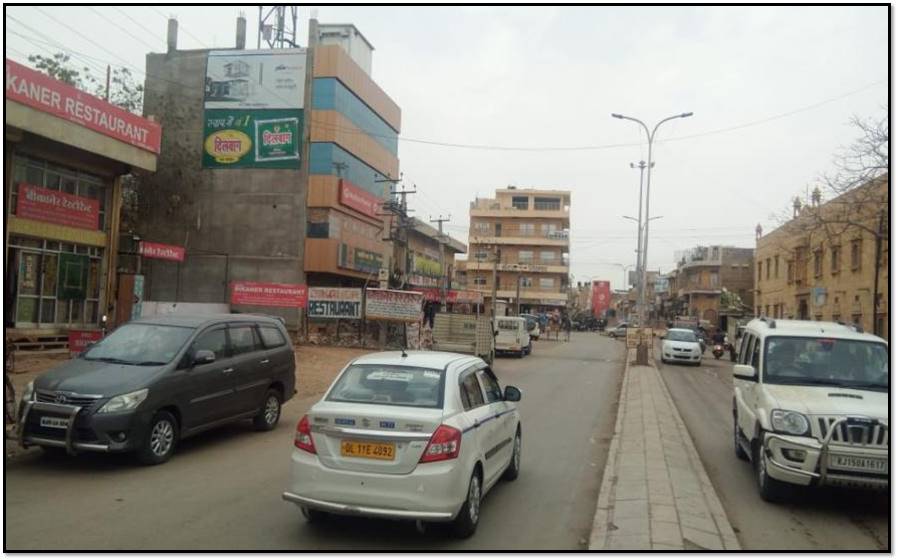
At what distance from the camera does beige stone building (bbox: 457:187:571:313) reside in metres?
88.0

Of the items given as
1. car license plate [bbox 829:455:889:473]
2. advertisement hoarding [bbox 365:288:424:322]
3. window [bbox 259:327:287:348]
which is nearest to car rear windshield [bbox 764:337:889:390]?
car license plate [bbox 829:455:889:473]

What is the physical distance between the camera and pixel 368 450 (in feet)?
19.0

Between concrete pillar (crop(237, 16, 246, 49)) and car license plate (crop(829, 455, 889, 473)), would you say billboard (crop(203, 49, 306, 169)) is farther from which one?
car license plate (crop(829, 455, 889, 473))

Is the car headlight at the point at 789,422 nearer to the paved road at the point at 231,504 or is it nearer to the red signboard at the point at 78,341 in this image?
the paved road at the point at 231,504

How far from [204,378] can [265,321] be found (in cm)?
228

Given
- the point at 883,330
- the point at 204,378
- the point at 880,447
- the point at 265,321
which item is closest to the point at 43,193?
the point at 265,321

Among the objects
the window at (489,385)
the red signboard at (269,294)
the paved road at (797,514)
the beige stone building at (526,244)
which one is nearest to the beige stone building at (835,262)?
the paved road at (797,514)

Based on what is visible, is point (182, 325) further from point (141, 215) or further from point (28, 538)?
point (141, 215)

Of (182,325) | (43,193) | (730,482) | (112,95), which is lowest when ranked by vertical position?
(730,482)

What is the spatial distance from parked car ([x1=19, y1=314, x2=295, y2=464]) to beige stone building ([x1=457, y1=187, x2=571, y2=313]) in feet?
248

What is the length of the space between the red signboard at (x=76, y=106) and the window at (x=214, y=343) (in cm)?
1195

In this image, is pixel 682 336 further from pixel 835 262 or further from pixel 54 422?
pixel 54 422

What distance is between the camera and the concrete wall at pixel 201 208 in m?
35.2

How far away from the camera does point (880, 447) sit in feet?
22.0
